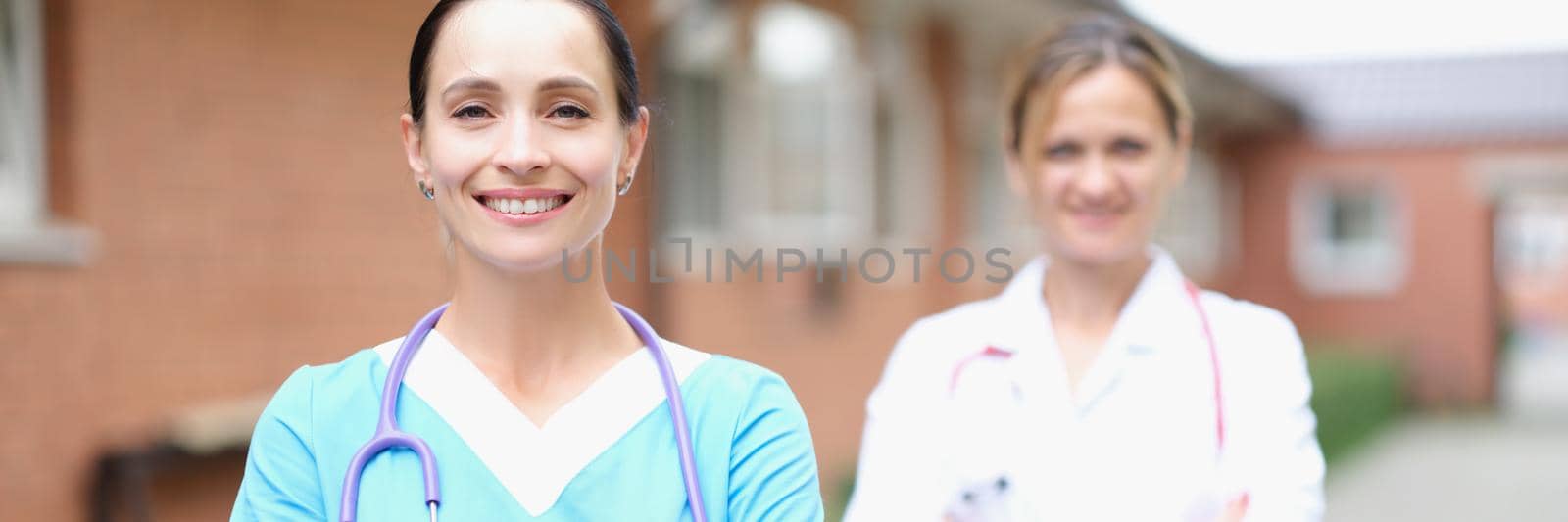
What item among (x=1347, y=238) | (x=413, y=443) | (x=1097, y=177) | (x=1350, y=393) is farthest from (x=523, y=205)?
(x=1347, y=238)

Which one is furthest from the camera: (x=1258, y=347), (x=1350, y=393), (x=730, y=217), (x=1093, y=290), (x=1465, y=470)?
(x=1350, y=393)

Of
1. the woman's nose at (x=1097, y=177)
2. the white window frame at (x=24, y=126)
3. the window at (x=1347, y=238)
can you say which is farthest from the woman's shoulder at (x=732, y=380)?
the window at (x=1347, y=238)

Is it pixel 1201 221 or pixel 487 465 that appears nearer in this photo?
pixel 487 465

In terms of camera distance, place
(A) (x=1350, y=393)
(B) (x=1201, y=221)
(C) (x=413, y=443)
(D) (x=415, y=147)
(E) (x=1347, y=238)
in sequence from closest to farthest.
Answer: (C) (x=413, y=443)
(D) (x=415, y=147)
(A) (x=1350, y=393)
(B) (x=1201, y=221)
(E) (x=1347, y=238)

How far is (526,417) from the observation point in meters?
1.40

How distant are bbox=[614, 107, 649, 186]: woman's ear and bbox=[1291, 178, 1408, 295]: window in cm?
1760

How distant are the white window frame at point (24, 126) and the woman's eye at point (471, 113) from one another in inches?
121

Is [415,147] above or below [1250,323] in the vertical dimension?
above

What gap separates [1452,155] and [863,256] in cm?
1131

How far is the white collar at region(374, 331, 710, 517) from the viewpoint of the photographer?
1.35 metres

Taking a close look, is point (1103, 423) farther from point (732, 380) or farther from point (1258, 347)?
point (732, 380)

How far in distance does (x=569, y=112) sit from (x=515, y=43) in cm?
8

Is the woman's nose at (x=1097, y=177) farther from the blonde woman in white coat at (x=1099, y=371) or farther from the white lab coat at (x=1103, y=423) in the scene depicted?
the white lab coat at (x=1103, y=423)

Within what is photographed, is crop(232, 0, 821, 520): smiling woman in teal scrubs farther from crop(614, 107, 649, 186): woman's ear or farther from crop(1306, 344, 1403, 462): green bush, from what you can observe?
crop(1306, 344, 1403, 462): green bush
